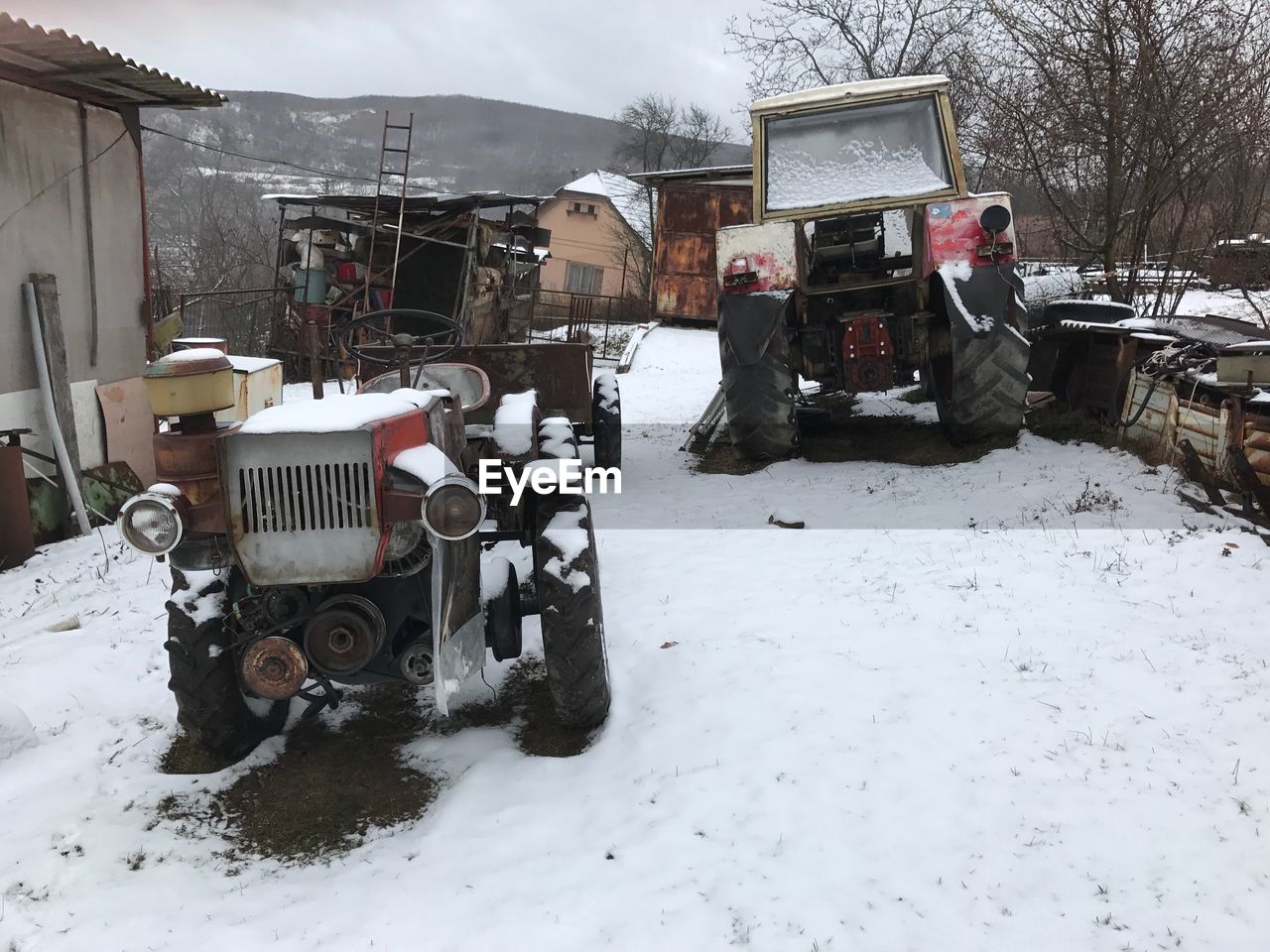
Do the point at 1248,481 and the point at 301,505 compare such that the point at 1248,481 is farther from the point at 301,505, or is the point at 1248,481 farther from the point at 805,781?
the point at 301,505

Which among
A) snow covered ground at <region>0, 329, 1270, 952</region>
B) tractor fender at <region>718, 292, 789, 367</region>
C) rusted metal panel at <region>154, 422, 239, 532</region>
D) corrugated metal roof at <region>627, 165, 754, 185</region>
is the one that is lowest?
snow covered ground at <region>0, 329, 1270, 952</region>

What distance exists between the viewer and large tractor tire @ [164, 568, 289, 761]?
3148 mm

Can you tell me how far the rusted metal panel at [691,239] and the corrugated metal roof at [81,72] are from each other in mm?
12035

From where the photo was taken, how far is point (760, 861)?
8.64 ft

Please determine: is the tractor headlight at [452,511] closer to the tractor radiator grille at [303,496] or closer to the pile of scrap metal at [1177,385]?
the tractor radiator grille at [303,496]

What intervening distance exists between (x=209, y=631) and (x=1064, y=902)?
2.80m

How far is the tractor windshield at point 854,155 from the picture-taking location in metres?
6.87

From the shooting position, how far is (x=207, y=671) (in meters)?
3.16

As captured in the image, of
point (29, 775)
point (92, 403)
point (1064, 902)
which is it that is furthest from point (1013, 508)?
point (92, 403)

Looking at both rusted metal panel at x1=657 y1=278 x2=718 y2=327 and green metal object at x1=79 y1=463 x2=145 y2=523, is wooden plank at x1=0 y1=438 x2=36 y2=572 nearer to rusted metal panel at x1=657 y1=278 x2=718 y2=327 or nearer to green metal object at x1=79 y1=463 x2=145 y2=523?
green metal object at x1=79 y1=463 x2=145 y2=523

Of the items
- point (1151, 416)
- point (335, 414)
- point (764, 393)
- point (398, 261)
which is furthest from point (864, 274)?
point (398, 261)

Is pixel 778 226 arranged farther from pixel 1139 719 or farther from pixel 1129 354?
pixel 1139 719

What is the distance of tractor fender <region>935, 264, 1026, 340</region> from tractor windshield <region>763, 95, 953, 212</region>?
98cm

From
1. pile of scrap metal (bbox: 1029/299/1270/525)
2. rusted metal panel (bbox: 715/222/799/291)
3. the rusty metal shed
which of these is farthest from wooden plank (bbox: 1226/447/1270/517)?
the rusty metal shed
